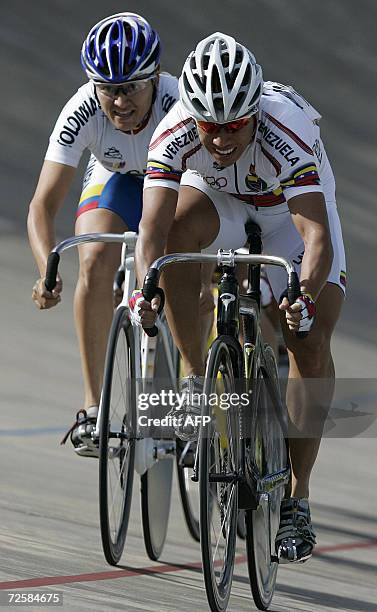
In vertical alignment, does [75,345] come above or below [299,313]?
below

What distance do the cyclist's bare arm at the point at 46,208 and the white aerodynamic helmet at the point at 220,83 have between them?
0.87m

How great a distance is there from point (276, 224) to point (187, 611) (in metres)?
1.32

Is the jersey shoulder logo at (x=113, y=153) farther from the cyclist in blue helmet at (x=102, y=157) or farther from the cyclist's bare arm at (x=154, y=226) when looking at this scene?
the cyclist's bare arm at (x=154, y=226)

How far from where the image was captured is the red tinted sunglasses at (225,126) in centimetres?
381

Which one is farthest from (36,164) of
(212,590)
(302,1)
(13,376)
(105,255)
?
(212,590)

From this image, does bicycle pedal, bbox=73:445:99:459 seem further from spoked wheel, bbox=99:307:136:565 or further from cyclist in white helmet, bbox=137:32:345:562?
cyclist in white helmet, bbox=137:32:345:562

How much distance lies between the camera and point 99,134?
4828mm

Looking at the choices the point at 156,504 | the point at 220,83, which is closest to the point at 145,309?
the point at 220,83

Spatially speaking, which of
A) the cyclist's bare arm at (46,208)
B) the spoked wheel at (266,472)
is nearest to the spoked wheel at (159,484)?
the spoked wheel at (266,472)

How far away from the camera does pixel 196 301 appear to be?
4117 mm

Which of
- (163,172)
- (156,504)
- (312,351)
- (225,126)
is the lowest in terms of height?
(156,504)

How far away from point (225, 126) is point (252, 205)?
0.51 meters

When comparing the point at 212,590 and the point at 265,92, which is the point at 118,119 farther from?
the point at 212,590

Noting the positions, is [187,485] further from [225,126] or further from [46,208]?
[225,126]
